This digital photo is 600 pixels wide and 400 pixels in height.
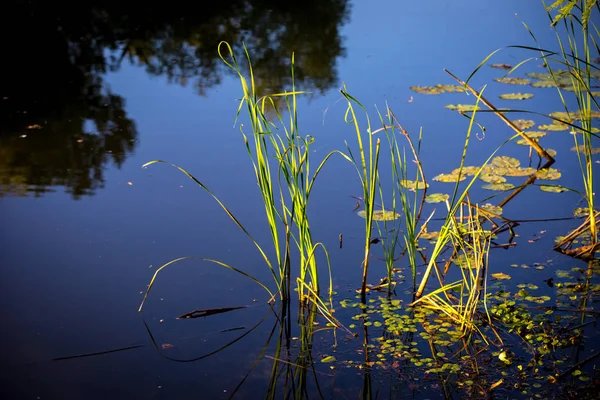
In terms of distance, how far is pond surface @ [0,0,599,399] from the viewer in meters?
2.17

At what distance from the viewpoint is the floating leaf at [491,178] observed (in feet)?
10.8

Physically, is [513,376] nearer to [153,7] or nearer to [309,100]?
[309,100]

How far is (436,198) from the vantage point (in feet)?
10.1

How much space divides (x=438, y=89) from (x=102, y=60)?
217 centimetres

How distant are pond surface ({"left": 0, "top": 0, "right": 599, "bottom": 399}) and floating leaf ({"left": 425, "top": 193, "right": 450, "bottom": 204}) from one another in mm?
49

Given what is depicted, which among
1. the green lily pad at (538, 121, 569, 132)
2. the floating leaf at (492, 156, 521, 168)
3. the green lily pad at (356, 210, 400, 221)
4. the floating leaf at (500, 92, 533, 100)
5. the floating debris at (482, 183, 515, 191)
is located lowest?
the green lily pad at (356, 210, 400, 221)

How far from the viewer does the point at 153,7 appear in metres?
5.59

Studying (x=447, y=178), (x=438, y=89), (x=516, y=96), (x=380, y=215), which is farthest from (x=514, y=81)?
(x=380, y=215)

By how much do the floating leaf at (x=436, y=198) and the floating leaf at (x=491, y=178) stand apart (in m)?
0.30

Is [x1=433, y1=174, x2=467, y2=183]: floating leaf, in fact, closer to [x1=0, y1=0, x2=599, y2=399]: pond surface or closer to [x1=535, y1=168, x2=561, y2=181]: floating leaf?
[x1=0, y1=0, x2=599, y2=399]: pond surface

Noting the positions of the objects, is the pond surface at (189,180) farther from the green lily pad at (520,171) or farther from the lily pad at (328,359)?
the green lily pad at (520,171)

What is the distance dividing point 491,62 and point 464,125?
1332mm

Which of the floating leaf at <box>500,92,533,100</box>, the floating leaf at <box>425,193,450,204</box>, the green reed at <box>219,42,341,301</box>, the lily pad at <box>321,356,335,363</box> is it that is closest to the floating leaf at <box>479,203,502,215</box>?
the floating leaf at <box>425,193,450,204</box>

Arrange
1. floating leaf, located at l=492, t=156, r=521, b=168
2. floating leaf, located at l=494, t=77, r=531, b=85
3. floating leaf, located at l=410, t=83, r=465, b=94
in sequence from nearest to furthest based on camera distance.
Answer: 1. floating leaf, located at l=492, t=156, r=521, b=168
2. floating leaf, located at l=410, t=83, r=465, b=94
3. floating leaf, located at l=494, t=77, r=531, b=85
